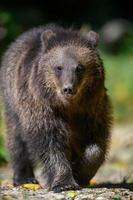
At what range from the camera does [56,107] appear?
10.5 metres

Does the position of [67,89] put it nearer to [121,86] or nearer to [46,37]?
[46,37]

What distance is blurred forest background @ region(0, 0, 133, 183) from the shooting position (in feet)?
67.6

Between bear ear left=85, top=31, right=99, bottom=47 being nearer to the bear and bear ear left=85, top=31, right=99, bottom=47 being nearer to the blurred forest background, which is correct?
the bear

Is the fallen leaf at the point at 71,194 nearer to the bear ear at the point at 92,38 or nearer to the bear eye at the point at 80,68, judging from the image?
the bear eye at the point at 80,68

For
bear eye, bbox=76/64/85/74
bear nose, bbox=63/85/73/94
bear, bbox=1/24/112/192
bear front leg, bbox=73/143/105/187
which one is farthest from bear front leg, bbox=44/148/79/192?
bear eye, bbox=76/64/85/74

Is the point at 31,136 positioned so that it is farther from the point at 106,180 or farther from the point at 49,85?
the point at 106,180

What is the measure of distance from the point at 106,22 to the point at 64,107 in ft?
56.2

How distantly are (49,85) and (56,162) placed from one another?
95 centimetres

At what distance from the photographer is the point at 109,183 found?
1145 centimetres

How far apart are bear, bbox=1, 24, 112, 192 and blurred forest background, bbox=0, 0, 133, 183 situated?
882 centimetres

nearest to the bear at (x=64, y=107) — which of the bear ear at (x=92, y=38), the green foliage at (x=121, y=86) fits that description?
the bear ear at (x=92, y=38)

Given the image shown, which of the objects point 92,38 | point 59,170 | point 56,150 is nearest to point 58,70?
point 92,38

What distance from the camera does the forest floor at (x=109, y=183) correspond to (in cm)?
947

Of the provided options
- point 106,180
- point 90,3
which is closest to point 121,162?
point 106,180
